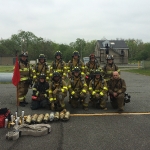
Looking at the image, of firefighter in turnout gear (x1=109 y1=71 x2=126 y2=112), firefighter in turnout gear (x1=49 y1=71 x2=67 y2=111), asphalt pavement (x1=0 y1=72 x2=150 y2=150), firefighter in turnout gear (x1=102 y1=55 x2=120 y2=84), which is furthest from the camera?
firefighter in turnout gear (x1=102 y1=55 x2=120 y2=84)

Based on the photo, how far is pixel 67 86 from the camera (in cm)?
809

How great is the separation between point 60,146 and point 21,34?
275 ft

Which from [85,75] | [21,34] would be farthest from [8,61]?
[85,75]

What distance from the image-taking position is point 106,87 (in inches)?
309

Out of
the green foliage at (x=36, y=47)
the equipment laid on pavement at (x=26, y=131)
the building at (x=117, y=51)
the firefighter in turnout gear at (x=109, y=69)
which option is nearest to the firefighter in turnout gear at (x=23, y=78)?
the firefighter in turnout gear at (x=109, y=69)

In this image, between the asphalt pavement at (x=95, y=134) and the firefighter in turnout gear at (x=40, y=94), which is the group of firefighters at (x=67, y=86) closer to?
the firefighter in turnout gear at (x=40, y=94)

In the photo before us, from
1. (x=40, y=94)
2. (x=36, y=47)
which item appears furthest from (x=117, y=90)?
(x=36, y=47)

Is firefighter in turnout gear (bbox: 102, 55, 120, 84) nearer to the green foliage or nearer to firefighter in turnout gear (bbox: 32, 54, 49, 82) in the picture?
firefighter in turnout gear (bbox: 32, 54, 49, 82)

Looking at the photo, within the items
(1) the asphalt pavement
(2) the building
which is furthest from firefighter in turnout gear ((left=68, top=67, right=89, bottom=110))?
(2) the building

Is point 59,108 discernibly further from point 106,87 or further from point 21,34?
point 21,34

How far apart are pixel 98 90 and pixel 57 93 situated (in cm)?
151

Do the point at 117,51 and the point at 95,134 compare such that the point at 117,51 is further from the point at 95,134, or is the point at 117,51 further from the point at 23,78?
the point at 95,134

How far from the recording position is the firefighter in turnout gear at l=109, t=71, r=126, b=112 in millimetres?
7457

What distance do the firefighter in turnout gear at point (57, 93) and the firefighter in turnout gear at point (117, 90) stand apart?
1.68 metres
